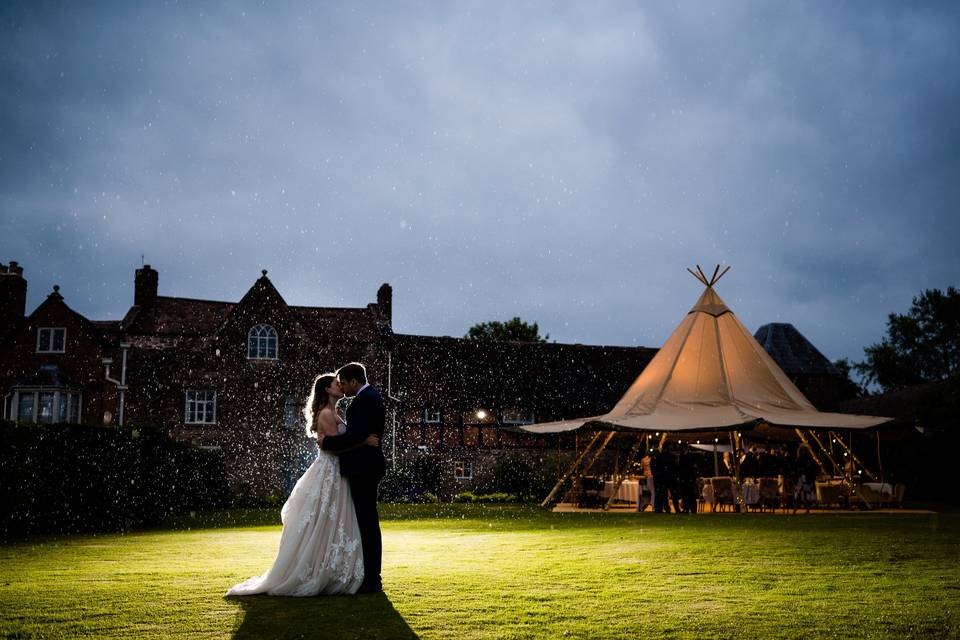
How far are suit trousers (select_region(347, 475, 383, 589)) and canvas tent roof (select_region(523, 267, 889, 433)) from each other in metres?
12.1

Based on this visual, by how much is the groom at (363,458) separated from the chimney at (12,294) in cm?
2932

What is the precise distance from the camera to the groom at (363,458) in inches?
248

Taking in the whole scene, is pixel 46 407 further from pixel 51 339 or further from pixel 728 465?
pixel 728 465

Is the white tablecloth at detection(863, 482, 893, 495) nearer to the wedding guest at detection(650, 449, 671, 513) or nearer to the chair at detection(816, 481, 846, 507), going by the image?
the chair at detection(816, 481, 846, 507)

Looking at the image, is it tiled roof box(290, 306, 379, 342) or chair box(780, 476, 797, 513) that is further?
tiled roof box(290, 306, 379, 342)

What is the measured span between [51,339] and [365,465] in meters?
28.4

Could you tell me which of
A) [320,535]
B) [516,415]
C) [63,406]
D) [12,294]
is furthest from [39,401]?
[320,535]

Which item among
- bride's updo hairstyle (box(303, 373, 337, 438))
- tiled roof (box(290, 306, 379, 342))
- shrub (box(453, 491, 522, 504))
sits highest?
tiled roof (box(290, 306, 379, 342))

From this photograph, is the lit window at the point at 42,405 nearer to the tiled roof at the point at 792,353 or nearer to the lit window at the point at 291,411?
Result: the lit window at the point at 291,411

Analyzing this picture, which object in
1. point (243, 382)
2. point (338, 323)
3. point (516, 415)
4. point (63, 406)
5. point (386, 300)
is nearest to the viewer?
point (63, 406)

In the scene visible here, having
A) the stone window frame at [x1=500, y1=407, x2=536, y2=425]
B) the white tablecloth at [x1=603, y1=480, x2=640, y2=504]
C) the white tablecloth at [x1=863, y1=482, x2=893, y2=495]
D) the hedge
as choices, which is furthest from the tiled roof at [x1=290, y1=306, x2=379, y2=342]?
the white tablecloth at [x1=863, y1=482, x2=893, y2=495]

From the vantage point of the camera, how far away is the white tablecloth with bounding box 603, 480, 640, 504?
2056cm

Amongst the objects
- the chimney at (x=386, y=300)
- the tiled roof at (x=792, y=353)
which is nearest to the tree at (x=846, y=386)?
the tiled roof at (x=792, y=353)

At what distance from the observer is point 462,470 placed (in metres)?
32.8
